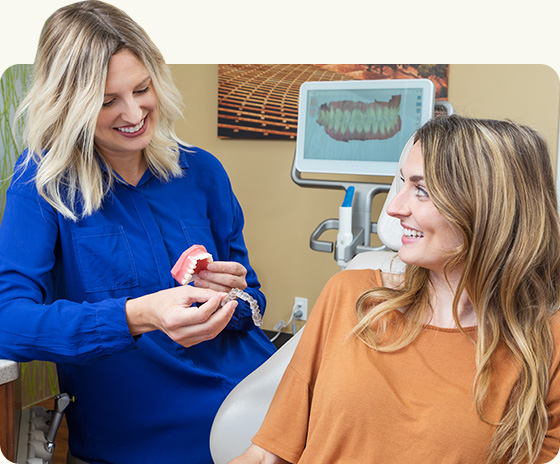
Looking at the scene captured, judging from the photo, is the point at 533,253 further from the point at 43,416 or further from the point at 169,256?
the point at 43,416

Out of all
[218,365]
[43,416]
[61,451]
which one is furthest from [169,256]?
[61,451]

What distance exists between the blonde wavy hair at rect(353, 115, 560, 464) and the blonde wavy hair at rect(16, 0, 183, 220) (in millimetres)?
618

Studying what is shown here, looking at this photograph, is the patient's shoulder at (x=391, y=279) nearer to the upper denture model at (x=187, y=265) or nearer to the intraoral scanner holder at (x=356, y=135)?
the upper denture model at (x=187, y=265)

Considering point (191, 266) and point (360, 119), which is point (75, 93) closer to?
point (191, 266)

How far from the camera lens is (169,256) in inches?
55.0

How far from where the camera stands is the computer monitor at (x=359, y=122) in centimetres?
207

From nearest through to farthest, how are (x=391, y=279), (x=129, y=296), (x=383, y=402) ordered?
(x=383, y=402), (x=391, y=279), (x=129, y=296)

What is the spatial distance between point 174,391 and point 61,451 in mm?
1184

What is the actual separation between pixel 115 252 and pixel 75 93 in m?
0.34

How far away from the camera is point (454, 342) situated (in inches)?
40.5

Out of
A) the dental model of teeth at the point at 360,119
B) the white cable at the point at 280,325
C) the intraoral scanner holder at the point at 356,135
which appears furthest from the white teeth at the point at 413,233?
the white cable at the point at 280,325

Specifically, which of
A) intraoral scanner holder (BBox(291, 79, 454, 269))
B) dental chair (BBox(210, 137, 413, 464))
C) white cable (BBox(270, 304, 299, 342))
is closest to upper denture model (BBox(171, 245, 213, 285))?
dental chair (BBox(210, 137, 413, 464))

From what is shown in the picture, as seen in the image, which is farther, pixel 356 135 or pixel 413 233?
pixel 356 135

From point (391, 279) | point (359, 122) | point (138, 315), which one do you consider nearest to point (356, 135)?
point (359, 122)
